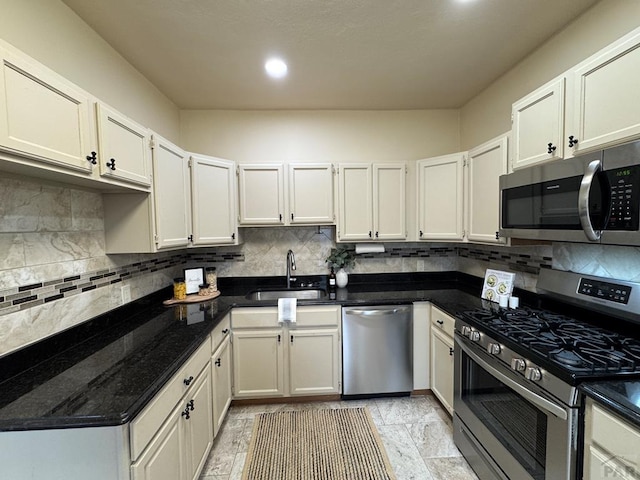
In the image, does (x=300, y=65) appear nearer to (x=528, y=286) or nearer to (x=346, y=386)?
(x=528, y=286)

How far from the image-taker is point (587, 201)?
4.00 ft

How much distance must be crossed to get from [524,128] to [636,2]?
685mm

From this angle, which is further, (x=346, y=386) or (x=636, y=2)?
(x=346, y=386)

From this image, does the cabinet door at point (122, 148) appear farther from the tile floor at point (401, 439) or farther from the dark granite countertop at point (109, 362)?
the tile floor at point (401, 439)

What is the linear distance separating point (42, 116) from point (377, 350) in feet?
8.34

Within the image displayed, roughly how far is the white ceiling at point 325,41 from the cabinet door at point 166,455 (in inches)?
84.4

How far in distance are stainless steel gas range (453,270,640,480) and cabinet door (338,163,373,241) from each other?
1.19 meters

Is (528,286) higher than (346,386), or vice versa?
(528,286)

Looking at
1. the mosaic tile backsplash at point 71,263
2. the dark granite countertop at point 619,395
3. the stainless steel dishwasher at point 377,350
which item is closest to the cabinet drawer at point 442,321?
the stainless steel dishwasher at point 377,350

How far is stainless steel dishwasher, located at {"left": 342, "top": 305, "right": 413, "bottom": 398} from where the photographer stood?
2.46 m

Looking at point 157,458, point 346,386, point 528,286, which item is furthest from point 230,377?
point 528,286

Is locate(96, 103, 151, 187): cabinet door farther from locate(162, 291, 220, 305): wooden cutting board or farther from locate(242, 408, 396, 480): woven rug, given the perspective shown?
locate(242, 408, 396, 480): woven rug

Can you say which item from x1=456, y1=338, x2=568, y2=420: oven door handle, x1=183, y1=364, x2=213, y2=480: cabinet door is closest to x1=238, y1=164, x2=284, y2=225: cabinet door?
x1=183, y1=364, x2=213, y2=480: cabinet door

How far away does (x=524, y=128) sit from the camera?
1.71 meters
